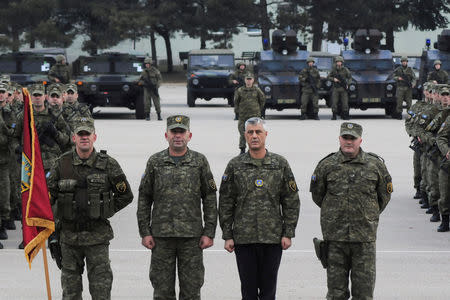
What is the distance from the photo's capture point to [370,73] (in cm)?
2847

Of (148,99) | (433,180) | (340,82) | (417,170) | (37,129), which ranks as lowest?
(148,99)

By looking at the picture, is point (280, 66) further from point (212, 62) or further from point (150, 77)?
point (212, 62)

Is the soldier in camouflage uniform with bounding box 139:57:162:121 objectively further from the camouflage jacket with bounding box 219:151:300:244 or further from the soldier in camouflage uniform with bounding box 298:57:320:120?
the camouflage jacket with bounding box 219:151:300:244

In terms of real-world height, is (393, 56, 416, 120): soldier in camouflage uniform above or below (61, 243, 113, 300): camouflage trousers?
below

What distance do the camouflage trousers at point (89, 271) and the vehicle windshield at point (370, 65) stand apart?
22419mm

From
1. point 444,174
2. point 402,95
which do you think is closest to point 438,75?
point 402,95

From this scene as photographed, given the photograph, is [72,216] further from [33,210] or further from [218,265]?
[218,265]

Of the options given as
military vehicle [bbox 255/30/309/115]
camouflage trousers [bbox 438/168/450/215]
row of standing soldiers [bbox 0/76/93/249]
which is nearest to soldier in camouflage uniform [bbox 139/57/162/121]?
military vehicle [bbox 255/30/309/115]

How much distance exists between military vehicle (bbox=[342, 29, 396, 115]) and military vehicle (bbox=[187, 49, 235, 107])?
4920 millimetres

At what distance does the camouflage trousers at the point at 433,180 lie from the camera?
1149 centimetres

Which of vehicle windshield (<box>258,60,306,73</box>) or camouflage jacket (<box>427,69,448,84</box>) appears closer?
camouflage jacket (<box>427,69,448,84</box>)

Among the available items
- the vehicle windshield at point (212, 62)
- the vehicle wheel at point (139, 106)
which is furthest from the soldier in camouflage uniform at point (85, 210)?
the vehicle windshield at point (212, 62)

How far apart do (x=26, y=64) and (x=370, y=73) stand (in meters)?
9.83

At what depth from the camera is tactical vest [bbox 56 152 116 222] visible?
696 cm
